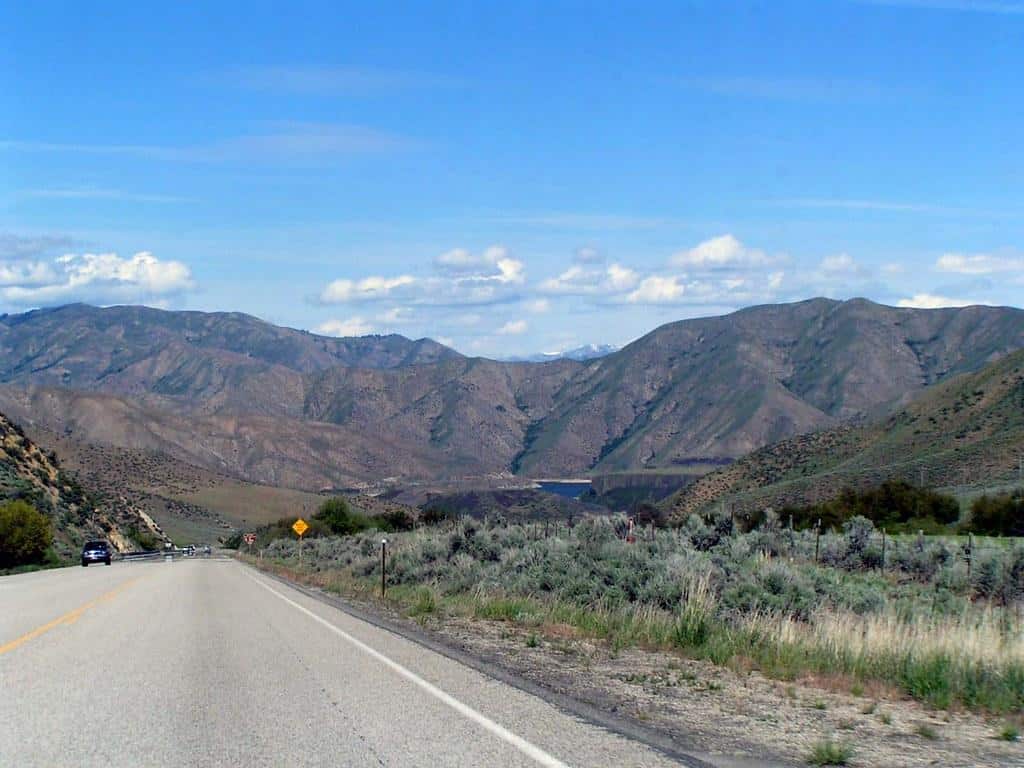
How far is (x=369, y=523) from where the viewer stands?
299 ft

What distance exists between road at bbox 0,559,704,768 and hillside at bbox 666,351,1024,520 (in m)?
55.3

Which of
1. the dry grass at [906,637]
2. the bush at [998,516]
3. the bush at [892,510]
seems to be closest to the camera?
Result: the dry grass at [906,637]

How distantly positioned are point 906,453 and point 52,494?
56.6 meters

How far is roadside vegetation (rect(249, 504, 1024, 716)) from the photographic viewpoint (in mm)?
12664

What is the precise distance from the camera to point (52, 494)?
243 ft

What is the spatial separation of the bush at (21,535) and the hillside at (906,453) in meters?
36.1

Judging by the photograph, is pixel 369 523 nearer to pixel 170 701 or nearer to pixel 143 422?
pixel 170 701

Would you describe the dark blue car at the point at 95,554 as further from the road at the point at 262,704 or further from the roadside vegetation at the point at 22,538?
the road at the point at 262,704

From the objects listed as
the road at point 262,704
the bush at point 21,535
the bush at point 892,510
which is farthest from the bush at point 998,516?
the bush at point 21,535

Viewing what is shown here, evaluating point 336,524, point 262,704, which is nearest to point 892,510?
point 336,524

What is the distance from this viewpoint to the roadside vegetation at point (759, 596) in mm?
12664

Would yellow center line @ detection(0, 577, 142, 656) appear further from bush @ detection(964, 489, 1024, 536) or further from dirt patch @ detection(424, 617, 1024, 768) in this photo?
bush @ detection(964, 489, 1024, 536)

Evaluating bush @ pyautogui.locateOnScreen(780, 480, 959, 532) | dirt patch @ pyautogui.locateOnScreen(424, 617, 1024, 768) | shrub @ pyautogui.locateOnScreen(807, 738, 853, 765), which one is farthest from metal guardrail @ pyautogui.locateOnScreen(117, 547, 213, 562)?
shrub @ pyautogui.locateOnScreen(807, 738, 853, 765)

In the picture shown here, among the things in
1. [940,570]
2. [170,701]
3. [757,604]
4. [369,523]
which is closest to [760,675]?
[757,604]
